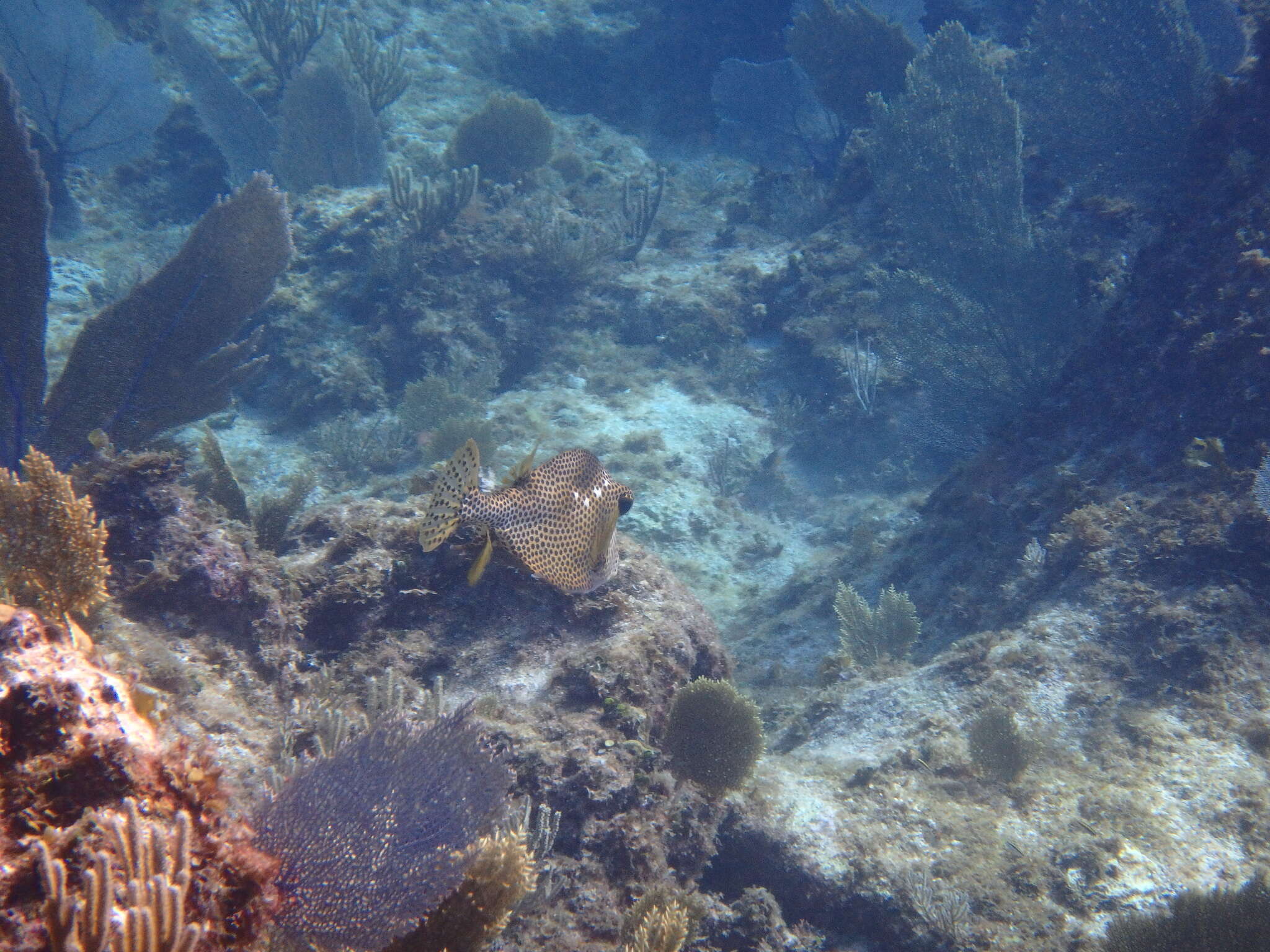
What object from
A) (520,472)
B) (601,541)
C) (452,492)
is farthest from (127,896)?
(601,541)

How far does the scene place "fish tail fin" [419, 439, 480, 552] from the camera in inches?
113

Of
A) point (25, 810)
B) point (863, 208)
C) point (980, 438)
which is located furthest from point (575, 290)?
point (25, 810)

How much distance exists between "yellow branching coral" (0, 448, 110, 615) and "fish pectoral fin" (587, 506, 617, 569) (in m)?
1.94

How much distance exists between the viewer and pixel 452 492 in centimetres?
293

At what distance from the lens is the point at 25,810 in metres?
1.26

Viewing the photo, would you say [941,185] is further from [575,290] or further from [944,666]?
[944,666]

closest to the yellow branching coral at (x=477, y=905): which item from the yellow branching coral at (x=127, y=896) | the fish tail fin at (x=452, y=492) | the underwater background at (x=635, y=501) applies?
the underwater background at (x=635, y=501)

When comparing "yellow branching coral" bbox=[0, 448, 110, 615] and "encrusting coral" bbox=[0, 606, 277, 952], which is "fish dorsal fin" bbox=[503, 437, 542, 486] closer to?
"yellow branching coral" bbox=[0, 448, 110, 615]

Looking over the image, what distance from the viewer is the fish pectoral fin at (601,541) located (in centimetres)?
319

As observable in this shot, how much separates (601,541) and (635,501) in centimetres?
385

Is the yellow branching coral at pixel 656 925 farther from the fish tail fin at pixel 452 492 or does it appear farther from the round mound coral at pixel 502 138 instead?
the round mound coral at pixel 502 138

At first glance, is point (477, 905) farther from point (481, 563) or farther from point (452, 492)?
point (452, 492)

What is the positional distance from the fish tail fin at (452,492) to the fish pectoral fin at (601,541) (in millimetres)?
680

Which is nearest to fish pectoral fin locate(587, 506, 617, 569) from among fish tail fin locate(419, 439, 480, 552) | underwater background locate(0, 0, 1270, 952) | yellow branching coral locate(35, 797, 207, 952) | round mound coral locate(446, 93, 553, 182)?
underwater background locate(0, 0, 1270, 952)
